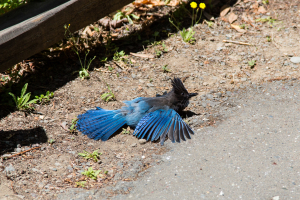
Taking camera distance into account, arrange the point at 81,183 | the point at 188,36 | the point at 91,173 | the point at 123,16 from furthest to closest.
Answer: the point at 123,16 < the point at 188,36 < the point at 91,173 < the point at 81,183

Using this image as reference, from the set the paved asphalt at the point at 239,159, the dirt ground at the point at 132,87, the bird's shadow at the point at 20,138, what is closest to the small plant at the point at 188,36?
the dirt ground at the point at 132,87

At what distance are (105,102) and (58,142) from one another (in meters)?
→ 0.97

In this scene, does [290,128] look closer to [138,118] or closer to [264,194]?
[264,194]

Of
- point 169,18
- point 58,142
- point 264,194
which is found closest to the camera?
point 264,194

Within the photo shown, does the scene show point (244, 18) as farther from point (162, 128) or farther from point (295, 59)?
point (162, 128)

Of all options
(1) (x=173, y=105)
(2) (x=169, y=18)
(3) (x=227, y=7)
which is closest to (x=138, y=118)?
(1) (x=173, y=105)

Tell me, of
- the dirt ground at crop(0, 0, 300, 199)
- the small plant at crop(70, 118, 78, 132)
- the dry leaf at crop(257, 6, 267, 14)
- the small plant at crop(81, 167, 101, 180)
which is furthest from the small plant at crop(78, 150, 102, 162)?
the dry leaf at crop(257, 6, 267, 14)

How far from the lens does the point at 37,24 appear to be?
14.3 feet

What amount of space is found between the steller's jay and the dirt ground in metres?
0.13

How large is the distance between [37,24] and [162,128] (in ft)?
7.28

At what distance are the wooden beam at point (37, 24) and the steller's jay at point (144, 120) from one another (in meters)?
1.23

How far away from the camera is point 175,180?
3389 millimetres

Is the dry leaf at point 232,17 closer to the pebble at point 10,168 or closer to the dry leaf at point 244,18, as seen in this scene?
the dry leaf at point 244,18

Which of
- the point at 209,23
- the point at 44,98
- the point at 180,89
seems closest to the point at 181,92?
the point at 180,89
